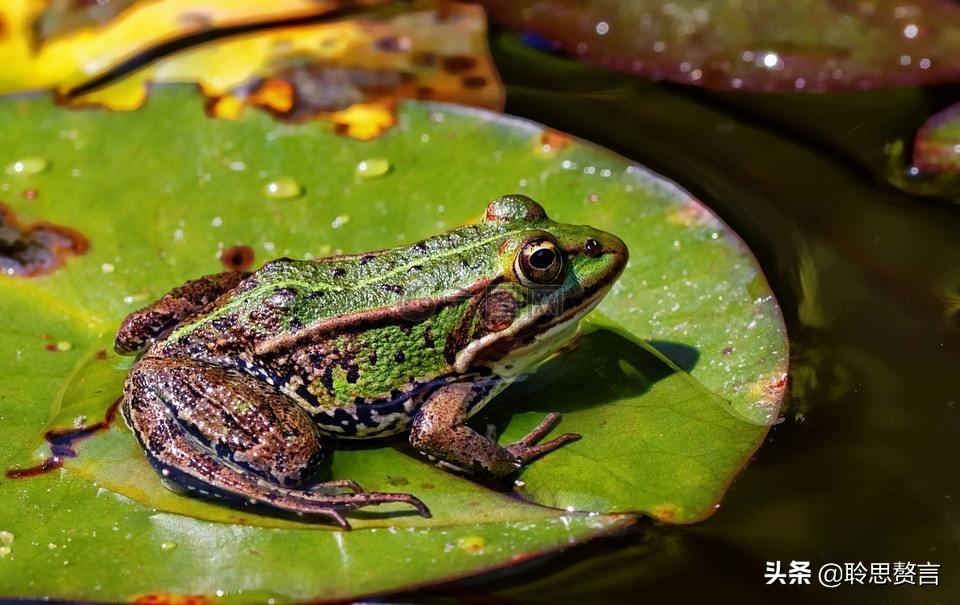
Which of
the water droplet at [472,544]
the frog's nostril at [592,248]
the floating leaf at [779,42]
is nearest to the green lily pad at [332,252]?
the water droplet at [472,544]

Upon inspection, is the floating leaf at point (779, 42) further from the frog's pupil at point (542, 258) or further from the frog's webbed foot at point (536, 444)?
the frog's webbed foot at point (536, 444)

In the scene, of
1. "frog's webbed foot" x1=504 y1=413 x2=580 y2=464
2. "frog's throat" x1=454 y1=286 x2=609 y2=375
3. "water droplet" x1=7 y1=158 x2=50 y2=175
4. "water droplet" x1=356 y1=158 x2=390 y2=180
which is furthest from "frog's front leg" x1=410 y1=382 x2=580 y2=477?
"water droplet" x1=7 y1=158 x2=50 y2=175

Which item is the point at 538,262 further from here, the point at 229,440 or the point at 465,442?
the point at 229,440

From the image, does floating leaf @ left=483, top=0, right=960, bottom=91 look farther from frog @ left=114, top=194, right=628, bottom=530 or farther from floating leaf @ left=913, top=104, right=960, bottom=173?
frog @ left=114, top=194, right=628, bottom=530

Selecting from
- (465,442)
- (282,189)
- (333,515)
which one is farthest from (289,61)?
(333,515)

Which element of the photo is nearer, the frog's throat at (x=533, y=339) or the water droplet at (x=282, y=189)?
the frog's throat at (x=533, y=339)

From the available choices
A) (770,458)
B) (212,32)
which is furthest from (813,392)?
(212,32)

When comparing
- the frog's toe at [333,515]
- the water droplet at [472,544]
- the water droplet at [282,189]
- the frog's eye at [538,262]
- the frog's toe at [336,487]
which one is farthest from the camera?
the water droplet at [282,189]
